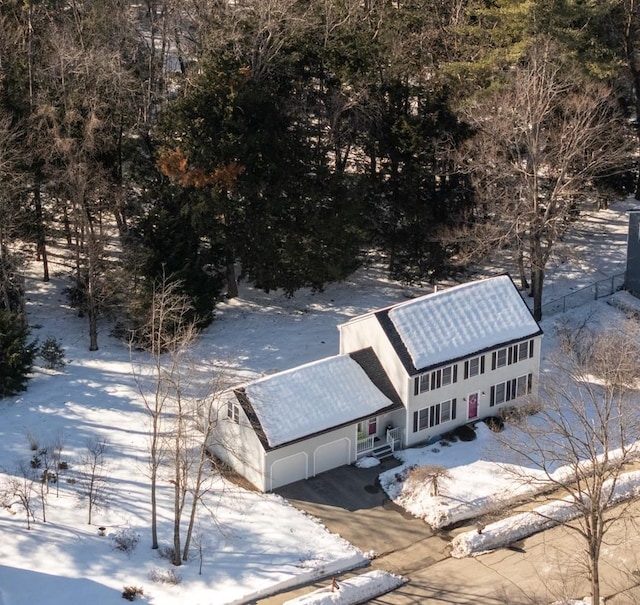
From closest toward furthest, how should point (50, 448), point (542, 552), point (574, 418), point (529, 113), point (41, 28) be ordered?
point (542, 552) < point (50, 448) < point (574, 418) < point (529, 113) < point (41, 28)

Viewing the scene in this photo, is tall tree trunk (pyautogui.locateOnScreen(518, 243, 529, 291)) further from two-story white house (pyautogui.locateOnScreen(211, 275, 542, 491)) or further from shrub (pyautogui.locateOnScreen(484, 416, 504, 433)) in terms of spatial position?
shrub (pyautogui.locateOnScreen(484, 416, 504, 433))

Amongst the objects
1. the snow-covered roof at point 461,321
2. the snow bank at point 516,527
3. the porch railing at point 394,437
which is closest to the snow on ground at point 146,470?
the porch railing at point 394,437

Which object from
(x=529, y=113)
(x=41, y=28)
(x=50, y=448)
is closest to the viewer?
(x=50, y=448)

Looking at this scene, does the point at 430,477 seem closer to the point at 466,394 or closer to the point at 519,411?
the point at 466,394

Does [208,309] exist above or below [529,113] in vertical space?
below

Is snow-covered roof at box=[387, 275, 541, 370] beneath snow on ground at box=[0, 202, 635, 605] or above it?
above

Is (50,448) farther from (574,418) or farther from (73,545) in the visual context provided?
(574,418)

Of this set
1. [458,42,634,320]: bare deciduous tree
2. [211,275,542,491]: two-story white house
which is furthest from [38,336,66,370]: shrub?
[458,42,634,320]: bare deciduous tree

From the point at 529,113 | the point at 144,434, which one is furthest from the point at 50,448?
the point at 529,113
